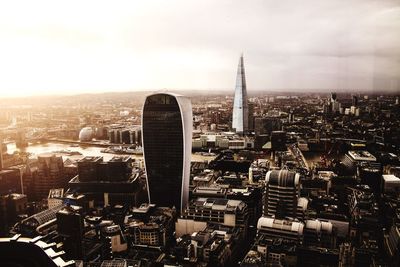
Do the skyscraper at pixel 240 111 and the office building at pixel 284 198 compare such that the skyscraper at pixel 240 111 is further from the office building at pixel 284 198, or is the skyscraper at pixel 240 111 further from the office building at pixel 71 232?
the office building at pixel 71 232

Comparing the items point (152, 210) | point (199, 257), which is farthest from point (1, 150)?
point (199, 257)

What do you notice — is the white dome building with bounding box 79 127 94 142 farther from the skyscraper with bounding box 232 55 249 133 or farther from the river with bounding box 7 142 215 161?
the skyscraper with bounding box 232 55 249 133

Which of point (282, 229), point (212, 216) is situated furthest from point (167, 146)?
point (282, 229)

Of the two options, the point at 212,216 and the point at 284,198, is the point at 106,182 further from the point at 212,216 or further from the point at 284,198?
the point at 284,198

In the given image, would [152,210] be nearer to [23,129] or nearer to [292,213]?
[292,213]

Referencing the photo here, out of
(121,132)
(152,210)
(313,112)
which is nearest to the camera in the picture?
(152,210)

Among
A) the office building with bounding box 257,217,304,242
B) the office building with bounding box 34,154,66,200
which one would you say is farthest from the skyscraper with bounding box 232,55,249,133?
the office building with bounding box 257,217,304,242
